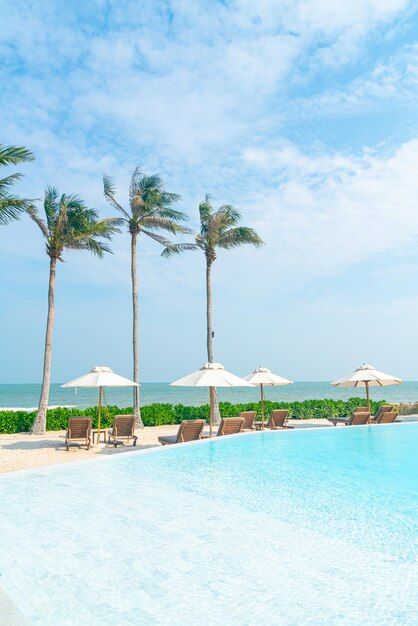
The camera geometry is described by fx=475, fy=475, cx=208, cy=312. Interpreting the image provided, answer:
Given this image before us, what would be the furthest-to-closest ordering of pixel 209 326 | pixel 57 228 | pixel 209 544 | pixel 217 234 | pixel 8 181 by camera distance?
pixel 217 234 → pixel 209 326 → pixel 57 228 → pixel 8 181 → pixel 209 544

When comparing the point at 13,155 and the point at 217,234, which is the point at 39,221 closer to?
the point at 13,155

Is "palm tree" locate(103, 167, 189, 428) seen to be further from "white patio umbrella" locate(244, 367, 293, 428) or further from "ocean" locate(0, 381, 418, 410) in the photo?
"ocean" locate(0, 381, 418, 410)

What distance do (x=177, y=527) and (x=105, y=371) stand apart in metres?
8.55

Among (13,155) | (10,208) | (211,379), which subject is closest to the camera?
(211,379)

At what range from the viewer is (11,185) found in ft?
49.2

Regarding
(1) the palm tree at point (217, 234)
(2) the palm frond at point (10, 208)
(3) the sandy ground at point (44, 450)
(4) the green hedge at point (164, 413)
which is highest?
(1) the palm tree at point (217, 234)

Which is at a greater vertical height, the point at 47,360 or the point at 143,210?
the point at 143,210

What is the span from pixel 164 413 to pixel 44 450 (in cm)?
738

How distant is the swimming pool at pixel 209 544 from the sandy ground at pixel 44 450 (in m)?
1.81

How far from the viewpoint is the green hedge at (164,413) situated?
1708 centimetres

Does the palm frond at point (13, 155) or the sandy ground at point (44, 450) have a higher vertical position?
the palm frond at point (13, 155)

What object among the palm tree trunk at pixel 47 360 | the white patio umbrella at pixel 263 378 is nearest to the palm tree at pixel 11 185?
the palm tree trunk at pixel 47 360

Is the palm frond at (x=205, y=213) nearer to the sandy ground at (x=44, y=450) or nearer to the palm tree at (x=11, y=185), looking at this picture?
the palm tree at (x=11, y=185)

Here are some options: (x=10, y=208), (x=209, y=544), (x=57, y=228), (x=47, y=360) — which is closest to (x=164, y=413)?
(x=47, y=360)
